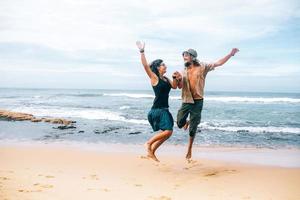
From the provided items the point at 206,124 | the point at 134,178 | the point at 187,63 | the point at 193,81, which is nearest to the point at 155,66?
the point at 187,63

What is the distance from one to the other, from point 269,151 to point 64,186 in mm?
6328

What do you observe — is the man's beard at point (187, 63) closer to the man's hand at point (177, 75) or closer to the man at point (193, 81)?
the man at point (193, 81)

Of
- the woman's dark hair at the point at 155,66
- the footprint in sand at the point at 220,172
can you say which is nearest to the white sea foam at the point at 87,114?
the footprint in sand at the point at 220,172

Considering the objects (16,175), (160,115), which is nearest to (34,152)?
(16,175)

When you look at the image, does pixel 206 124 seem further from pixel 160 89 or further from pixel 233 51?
pixel 160 89

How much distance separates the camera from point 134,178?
5965mm

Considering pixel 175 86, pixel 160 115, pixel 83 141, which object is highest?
pixel 175 86

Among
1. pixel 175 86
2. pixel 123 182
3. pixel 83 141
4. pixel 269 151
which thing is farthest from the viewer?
pixel 83 141

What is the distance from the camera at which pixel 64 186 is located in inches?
199

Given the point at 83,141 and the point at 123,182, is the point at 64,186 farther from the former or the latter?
the point at 83,141

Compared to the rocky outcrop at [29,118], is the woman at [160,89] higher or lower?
higher

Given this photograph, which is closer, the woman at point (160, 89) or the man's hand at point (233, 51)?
the woman at point (160, 89)

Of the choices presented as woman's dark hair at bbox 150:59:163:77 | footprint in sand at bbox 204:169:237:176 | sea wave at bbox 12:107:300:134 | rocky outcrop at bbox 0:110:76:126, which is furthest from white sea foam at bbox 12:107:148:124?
woman's dark hair at bbox 150:59:163:77

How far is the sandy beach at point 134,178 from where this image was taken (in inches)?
190
